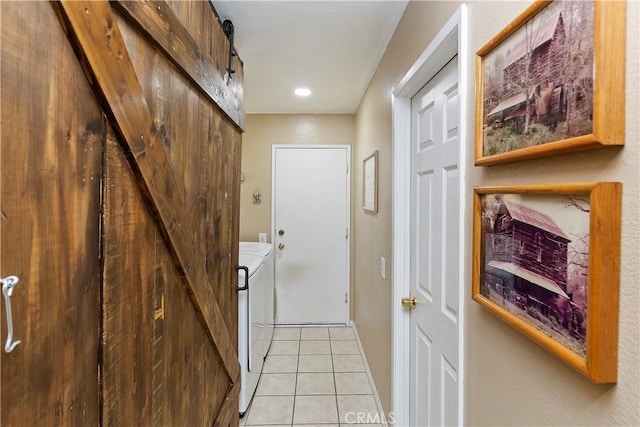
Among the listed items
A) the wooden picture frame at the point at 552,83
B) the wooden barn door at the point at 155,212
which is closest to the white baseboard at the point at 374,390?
the wooden barn door at the point at 155,212

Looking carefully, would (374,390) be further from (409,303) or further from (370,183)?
(370,183)

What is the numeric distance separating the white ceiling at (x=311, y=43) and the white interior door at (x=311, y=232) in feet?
2.53

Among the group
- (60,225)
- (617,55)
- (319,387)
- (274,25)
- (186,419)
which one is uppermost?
(274,25)

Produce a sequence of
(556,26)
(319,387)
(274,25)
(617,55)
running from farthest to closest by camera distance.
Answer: (319,387) → (274,25) → (556,26) → (617,55)

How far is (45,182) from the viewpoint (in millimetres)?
517

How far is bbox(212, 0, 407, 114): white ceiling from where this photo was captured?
165cm

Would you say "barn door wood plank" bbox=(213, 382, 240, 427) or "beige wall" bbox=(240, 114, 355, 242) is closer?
"barn door wood plank" bbox=(213, 382, 240, 427)

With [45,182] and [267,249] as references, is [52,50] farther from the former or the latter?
[267,249]

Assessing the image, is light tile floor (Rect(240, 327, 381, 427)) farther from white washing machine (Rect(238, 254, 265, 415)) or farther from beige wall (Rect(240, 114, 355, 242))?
beige wall (Rect(240, 114, 355, 242))

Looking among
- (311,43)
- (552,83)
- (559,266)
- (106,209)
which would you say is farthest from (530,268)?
(311,43)

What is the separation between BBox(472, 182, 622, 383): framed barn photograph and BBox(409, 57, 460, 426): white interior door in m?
0.30

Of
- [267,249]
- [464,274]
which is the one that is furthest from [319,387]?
[464,274]

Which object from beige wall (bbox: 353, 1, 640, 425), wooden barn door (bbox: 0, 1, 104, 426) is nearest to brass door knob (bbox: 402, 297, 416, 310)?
beige wall (bbox: 353, 1, 640, 425)

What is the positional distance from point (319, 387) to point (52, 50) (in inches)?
101
